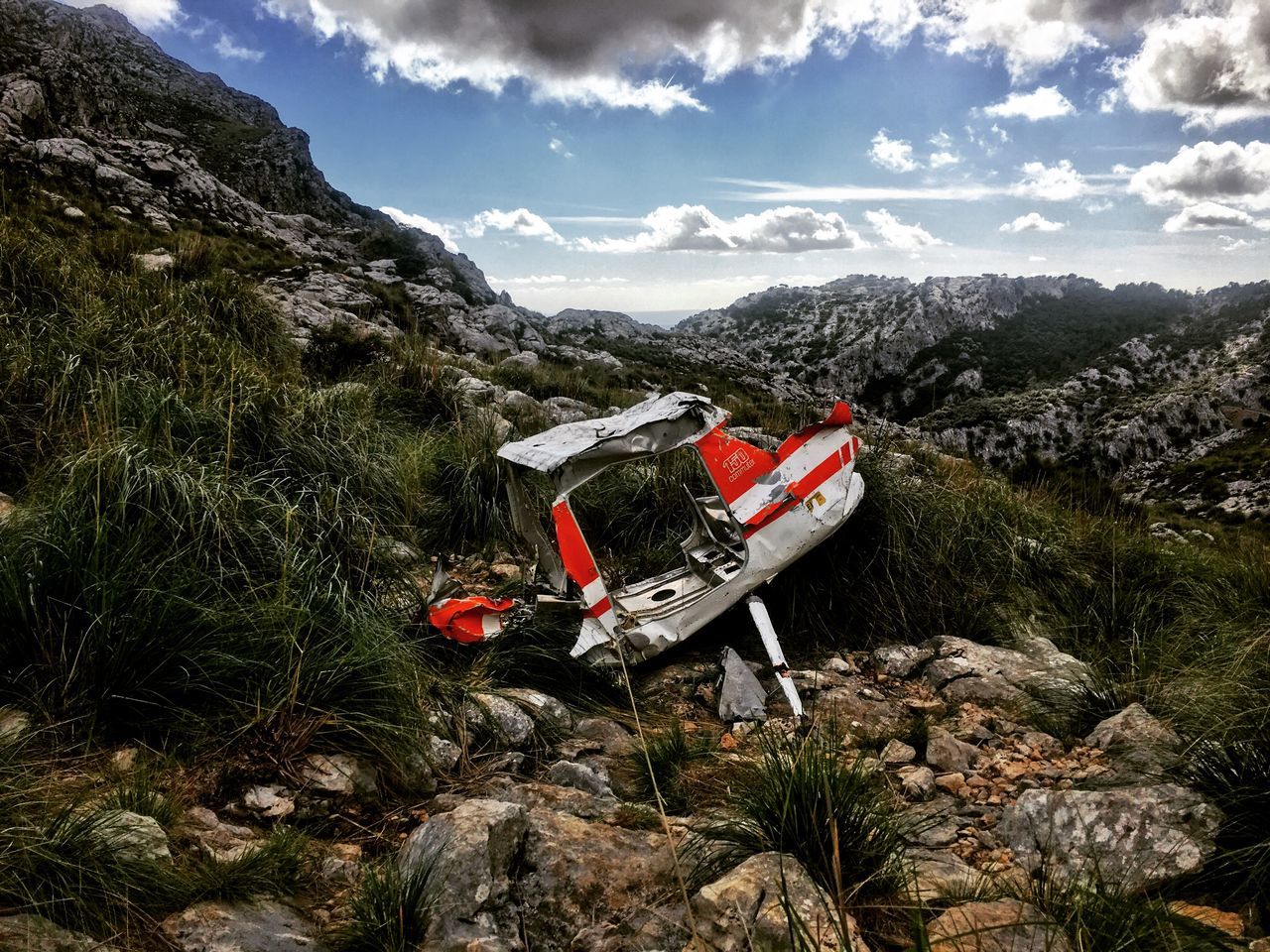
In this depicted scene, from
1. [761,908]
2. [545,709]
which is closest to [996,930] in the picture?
[761,908]

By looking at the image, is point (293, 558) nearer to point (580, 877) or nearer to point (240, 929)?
point (240, 929)

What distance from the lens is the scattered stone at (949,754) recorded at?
313cm

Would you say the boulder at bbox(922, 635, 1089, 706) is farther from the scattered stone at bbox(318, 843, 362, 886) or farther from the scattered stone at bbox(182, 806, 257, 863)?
the scattered stone at bbox(182, 806, 257, 863)

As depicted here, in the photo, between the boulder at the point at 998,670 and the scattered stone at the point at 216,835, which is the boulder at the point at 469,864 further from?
the boulder at the point at 998,670

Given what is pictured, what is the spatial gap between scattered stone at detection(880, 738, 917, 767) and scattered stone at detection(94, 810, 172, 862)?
2.88 meters

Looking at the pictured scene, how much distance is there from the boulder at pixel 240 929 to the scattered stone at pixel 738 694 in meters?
2.37

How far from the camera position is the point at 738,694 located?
12.3 feet

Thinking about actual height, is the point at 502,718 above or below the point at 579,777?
above

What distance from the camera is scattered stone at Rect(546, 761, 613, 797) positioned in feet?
9.18

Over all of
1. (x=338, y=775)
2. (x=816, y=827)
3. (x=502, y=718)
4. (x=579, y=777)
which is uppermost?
(x=816, y=827)

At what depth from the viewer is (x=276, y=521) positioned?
132 inches

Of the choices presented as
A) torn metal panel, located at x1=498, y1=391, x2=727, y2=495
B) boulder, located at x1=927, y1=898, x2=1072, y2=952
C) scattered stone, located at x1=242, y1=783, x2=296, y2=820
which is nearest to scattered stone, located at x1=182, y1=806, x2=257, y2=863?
scattered stone, located at x1=242, y1=783, x2=296, y2=820

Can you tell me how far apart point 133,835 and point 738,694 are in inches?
111

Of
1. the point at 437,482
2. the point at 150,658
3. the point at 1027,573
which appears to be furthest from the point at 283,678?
the point at 1027,573
